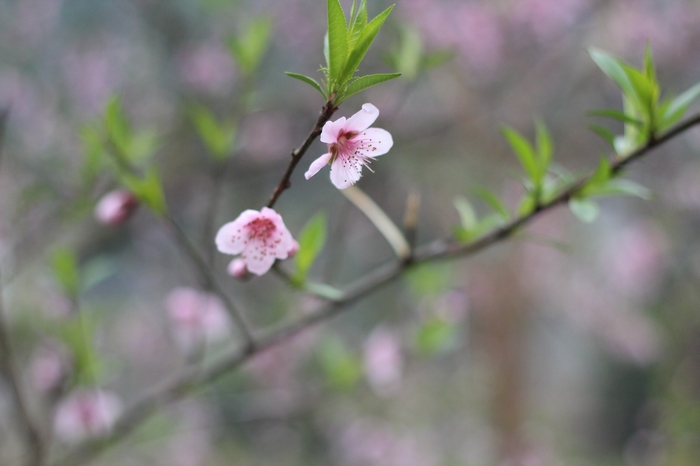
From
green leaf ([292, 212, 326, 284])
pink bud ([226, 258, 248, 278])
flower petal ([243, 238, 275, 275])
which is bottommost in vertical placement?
green leaf ([292, 212, 326, 284])

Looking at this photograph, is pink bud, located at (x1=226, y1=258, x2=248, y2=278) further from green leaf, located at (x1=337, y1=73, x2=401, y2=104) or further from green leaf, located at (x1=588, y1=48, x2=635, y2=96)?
green leaf, located at (x1=588, y1=48, x2=635, y2=96)

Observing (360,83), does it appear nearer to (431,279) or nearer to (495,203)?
(495,203)

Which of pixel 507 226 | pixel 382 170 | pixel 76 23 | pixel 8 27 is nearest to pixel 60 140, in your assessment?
pixel 8 27

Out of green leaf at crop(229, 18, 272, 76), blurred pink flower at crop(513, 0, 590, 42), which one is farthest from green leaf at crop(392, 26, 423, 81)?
blurred pink flower at crop(513, 0, 590, 42)

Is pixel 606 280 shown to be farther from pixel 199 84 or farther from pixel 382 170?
pixel 199 84

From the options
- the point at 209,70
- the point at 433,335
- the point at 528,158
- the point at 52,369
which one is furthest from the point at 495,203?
the point at 209,70
